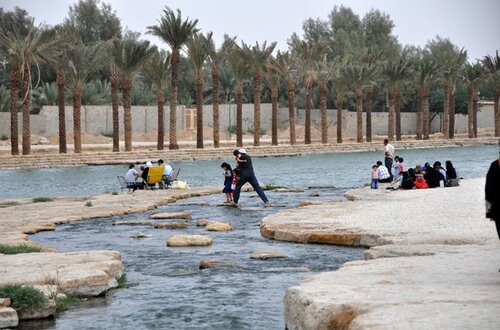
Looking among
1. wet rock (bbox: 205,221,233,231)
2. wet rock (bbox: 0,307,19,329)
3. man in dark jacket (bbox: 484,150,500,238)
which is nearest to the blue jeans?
wet rock (bbox: 205,221,233,231)

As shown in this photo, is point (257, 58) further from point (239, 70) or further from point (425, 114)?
point (425, 114)

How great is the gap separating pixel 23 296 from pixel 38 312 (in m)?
0.23

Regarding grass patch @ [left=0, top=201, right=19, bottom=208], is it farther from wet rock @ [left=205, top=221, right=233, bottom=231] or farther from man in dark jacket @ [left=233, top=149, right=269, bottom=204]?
wet rock @ [left=205, top=221, right=233, bottom=231]

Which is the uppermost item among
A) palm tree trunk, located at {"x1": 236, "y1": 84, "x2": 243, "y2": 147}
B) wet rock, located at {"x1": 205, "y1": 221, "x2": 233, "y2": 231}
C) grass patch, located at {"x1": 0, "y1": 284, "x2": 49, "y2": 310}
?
palm tree trunk, located at {"x1": 236, "y1": 84, "x2": 243, "y2": 147}

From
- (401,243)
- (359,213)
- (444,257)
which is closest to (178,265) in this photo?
(401,243)

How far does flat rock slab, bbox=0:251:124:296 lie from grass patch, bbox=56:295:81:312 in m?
0.18

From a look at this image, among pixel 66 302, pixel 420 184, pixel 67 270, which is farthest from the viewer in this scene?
pixel 420 184

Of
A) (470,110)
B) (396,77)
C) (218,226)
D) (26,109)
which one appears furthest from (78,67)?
(218,226)

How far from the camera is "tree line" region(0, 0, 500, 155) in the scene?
2371 inches

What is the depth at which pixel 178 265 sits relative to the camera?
15.3m

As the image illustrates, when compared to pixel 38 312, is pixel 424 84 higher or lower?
higher

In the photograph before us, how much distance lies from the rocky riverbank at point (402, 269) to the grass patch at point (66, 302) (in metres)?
2.74

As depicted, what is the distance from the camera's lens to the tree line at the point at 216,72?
198 ft

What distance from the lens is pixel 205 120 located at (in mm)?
89312
